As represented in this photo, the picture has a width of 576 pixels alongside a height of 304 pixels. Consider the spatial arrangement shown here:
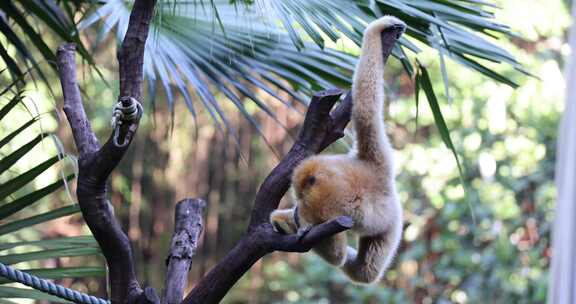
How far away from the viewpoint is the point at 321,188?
1.52 m

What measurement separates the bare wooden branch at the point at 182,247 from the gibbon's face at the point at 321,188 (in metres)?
0.36

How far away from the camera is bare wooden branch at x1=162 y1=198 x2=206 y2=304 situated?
171 centimetres

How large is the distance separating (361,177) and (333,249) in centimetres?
16

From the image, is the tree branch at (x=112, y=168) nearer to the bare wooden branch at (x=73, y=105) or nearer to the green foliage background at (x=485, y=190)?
the bare wooden branch at (x=73, y=105)

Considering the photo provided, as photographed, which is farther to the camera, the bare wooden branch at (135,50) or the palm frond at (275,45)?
the palm frond at (275,45)

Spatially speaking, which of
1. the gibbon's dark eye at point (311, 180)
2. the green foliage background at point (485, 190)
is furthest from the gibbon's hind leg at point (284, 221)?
the green foliage background at point (485, 190)

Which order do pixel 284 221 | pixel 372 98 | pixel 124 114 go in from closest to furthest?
pixel 124 114 → pixel 372 98 → pixel 284 221

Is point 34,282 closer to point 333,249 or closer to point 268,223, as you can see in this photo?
point 268,223

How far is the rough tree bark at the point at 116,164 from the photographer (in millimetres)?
1413

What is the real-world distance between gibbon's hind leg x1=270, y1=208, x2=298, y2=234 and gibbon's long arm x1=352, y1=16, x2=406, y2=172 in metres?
0.20

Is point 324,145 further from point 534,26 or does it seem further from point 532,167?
point 534,26

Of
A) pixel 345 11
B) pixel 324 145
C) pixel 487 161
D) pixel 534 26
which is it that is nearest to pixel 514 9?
pixel 534 26

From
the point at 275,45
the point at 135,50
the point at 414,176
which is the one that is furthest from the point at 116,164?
the point at 414,176

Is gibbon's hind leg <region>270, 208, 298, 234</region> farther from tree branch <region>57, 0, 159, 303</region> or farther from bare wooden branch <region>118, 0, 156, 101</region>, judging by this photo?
bare wooden branch <region>118, 0, 156, 101</region>
